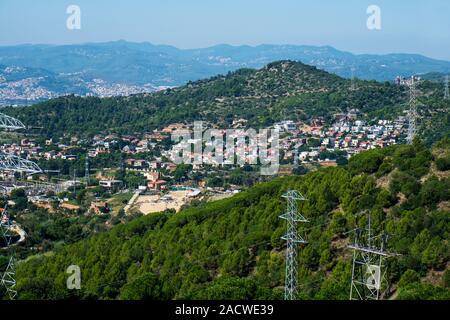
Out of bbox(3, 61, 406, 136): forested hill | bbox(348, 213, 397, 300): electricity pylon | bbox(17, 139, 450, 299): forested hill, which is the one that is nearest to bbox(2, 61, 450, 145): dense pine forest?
bbox(3, 61, 406, 136): forested hill

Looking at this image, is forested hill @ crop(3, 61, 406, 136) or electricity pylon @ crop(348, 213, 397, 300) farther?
forested hill @ crop(3, 61, 406, 136)

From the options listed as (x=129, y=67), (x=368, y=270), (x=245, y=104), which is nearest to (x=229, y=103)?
(x=245, y=104)

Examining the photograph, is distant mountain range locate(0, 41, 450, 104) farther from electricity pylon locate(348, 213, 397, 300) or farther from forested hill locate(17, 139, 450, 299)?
electricity pylon locate(348, 213, 397, 300)

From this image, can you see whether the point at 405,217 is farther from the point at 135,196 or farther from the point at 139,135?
the point at 139,135

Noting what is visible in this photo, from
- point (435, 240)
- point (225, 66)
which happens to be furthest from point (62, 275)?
point (225, 66)

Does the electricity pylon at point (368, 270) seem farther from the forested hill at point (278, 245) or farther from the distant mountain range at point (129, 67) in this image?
the distant mountain range at point (129, 67)

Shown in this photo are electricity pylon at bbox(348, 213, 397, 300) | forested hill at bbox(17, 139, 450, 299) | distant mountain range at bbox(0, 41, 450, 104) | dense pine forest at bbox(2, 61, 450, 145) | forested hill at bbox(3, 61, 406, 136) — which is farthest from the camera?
distant mountain range at bbox(0, 41, 450, 104)
